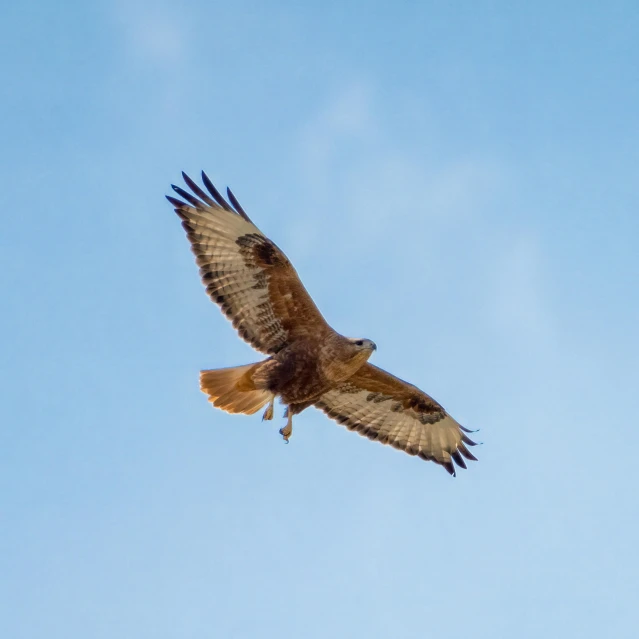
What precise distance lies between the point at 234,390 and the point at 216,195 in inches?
82.9

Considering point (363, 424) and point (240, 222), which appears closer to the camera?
point (240, 222)

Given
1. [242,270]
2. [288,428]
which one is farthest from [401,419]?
[242,270]

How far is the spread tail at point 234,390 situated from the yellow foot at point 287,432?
36cm

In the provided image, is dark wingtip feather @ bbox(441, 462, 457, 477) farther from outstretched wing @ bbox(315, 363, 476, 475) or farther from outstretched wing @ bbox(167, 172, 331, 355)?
outstretched wing @ bbox(167, 172, 331, 355)

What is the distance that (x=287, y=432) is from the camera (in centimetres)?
1167

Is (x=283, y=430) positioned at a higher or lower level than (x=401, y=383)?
lower

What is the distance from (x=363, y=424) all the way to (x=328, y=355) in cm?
206

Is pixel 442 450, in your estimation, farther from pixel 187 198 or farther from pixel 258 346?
pixel 187 198

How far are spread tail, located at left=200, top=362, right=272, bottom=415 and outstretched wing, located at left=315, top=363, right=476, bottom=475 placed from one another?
4.89 feet

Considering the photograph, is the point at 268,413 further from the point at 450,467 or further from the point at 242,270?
the point at 450,467

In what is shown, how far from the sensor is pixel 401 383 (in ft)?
42.2

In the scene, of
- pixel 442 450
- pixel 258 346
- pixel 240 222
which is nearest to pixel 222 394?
pixel 258 346

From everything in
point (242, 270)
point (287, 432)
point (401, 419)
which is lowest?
point (287, 432)

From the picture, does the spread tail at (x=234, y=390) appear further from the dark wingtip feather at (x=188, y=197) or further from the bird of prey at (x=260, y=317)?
the dark wingtip feather at (x=188, y=197)
